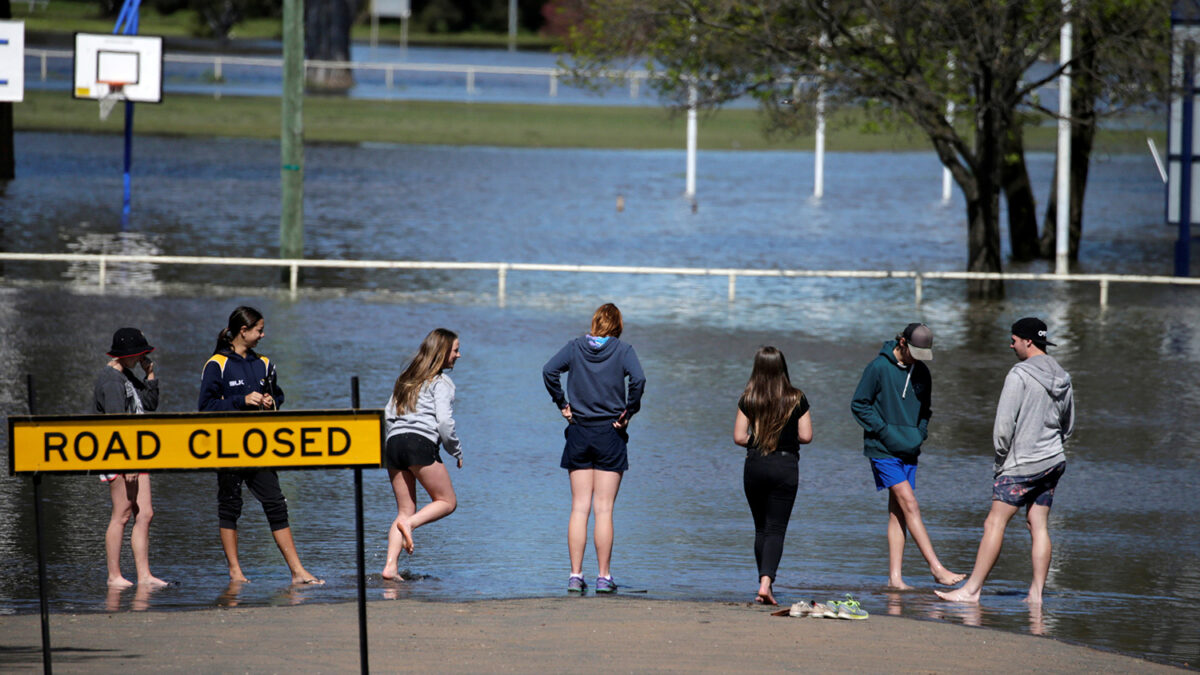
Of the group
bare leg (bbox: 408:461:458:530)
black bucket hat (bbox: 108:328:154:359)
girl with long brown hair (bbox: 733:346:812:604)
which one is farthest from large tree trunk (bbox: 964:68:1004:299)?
black bucket hat (bbox: 108:328:154:359)

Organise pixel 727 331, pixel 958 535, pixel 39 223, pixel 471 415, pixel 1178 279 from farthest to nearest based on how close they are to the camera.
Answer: pixel 39 223
pixel 1178 279
pixel 727 331
pixel 471 415
pixel 958 535

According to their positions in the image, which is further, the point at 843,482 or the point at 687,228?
the point at 687,228

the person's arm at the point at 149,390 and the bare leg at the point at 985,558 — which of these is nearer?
the bare leg at the point at 985,558

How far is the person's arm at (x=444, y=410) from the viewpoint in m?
8.84

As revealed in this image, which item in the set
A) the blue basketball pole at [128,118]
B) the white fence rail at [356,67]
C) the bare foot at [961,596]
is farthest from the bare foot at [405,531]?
the white fence rail at [356,67]

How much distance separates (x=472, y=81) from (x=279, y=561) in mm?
55422

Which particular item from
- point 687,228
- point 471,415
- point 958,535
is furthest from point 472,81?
point 958,535

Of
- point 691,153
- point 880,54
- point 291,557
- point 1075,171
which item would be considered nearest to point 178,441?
point 291,557

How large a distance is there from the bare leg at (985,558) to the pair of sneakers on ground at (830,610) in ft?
2.70

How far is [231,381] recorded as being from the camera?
8.64m

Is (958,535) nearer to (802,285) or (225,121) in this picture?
(802,285)

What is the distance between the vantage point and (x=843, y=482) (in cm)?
1177

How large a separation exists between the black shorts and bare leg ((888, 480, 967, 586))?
270 cm

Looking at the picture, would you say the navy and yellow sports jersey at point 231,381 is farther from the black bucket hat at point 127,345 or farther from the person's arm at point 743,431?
the person's arm at point 743,431
